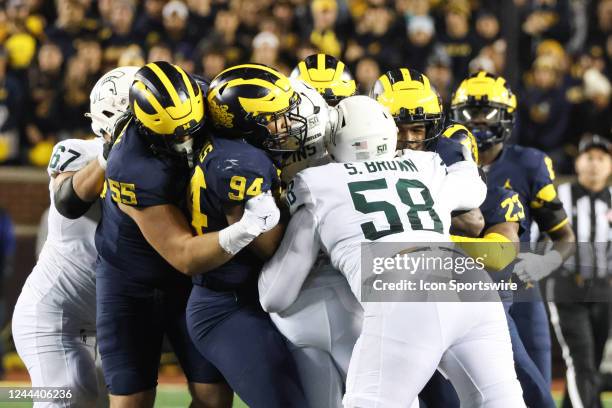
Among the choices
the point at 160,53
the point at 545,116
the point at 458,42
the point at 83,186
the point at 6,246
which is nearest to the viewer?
the point at 83,186

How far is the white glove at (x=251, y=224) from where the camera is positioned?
146 inches

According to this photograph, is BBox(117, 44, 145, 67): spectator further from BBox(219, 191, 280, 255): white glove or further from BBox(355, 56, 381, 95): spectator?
BBox(219, 191, 280, 255): white glove

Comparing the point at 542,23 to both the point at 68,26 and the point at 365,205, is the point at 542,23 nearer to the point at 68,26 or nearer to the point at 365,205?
the point at 68,26

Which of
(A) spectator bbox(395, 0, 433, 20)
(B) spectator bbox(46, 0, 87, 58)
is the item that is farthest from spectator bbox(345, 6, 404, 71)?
(B) spectator bbox(46, 0, 87, 58)

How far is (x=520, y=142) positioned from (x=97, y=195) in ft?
17.5

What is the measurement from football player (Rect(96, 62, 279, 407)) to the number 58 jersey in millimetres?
195

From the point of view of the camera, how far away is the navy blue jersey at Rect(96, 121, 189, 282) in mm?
3965

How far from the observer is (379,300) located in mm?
3695

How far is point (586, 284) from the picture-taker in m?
6.51

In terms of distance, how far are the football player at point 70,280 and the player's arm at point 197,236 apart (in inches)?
20.6

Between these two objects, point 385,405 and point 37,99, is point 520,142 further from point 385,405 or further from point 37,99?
point 385,405

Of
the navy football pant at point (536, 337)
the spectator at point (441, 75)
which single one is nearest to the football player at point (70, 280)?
the navy football pant at point (536, 337)

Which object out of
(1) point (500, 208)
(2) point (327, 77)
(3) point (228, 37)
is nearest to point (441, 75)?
(3) point (228, 37)

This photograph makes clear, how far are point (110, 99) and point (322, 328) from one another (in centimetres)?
156
